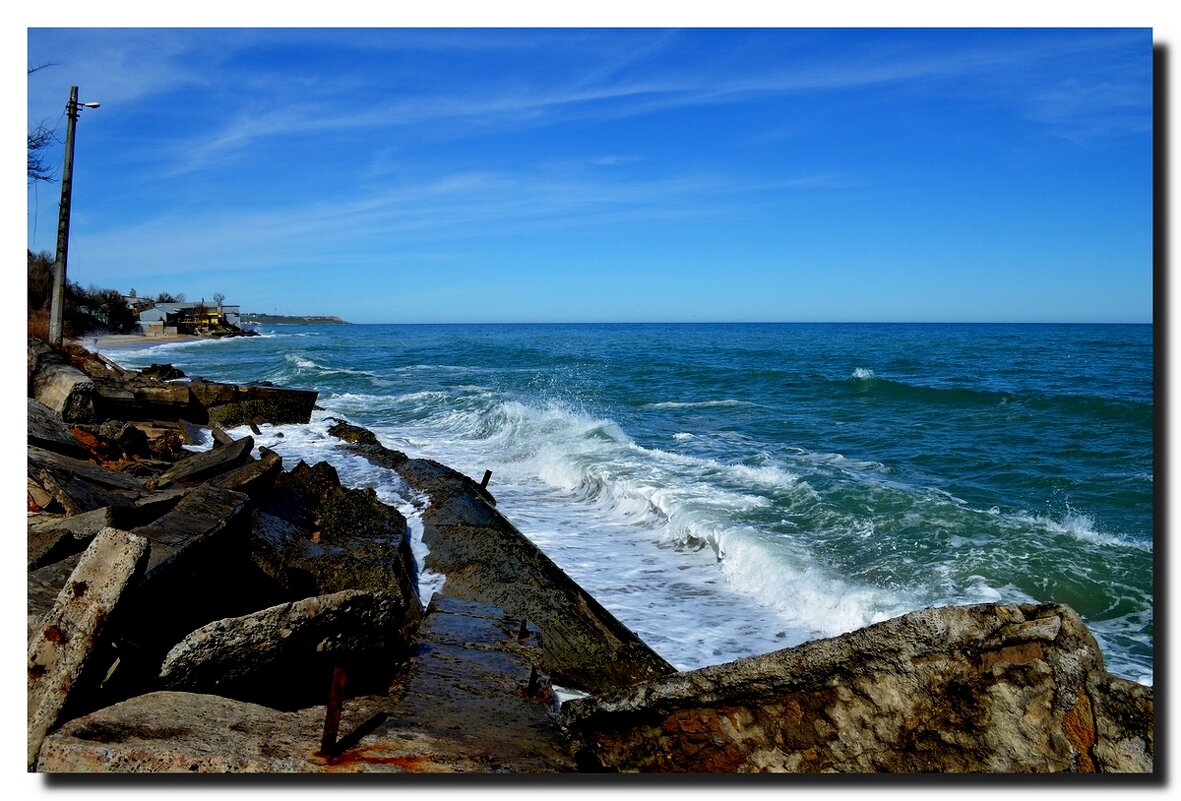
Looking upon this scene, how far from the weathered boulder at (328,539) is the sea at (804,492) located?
1.94 ft

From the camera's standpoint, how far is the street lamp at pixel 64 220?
5746 millimetres

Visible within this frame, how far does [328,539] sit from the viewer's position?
741 centimetres

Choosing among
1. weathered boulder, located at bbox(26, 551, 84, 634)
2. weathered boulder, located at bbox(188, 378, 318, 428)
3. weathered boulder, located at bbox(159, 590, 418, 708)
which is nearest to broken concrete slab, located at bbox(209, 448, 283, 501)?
weathered boulder, located at bbox(26, 551, 84, 634)

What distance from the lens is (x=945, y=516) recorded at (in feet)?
32.1

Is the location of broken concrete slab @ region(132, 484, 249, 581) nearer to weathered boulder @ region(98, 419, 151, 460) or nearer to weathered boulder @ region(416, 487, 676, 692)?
weathered boulder @ region(416, 487, 676, 692)

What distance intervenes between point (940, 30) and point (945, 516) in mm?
7167

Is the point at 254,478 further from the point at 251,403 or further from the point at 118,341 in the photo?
the point at 118,341

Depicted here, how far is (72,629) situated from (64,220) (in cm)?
615

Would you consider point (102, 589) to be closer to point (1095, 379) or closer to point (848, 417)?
point (848, 417)

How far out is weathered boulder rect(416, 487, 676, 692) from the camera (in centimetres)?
546

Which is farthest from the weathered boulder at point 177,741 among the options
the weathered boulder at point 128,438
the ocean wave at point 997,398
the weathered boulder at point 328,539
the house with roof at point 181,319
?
the house with roof at point 181,319

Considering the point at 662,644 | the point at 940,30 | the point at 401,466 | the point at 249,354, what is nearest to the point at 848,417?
the point at 401,466

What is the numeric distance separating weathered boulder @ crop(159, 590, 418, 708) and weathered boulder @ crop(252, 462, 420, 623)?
1.74 m

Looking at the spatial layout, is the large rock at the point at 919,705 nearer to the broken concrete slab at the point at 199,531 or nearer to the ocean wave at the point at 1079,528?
the broken concrete slab at the point at 199,531
